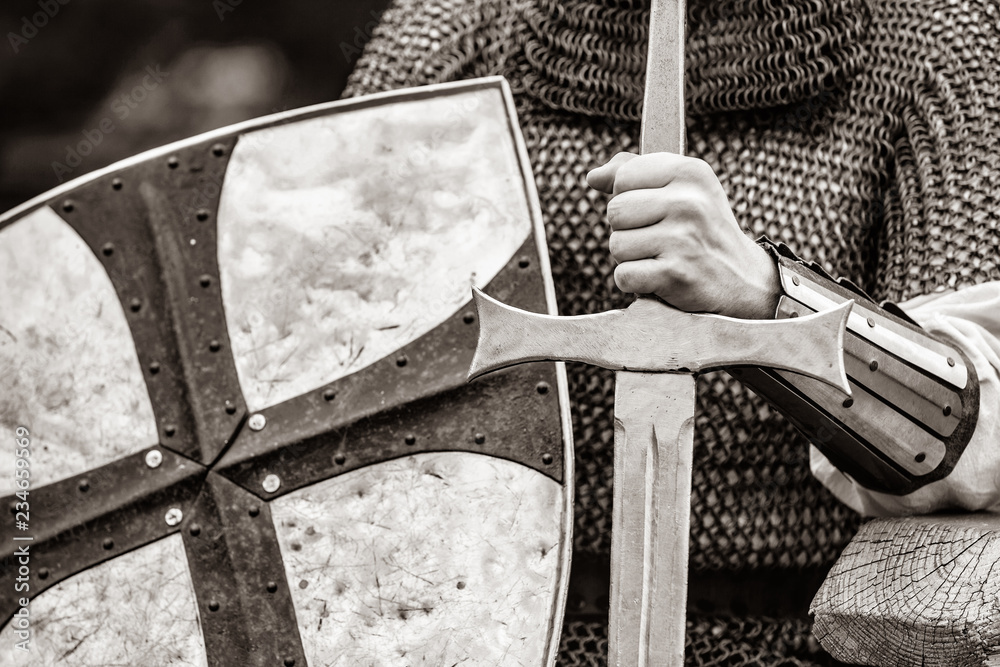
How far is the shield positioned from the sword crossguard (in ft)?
1.26

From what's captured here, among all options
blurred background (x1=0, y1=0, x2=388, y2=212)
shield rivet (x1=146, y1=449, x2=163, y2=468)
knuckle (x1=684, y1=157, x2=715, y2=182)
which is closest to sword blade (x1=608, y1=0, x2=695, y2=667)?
knuckle (x1=684, y1=157, x2=715, y2=182)

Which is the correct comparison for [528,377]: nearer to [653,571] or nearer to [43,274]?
[653,571]

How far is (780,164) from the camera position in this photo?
1.87 m

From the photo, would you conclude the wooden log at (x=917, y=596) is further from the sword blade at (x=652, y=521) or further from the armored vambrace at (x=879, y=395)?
the sword blade at (x=652, y=521)

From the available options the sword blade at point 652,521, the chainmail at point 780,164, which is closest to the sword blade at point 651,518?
the sword blade at point 652,521

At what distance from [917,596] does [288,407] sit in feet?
2.81

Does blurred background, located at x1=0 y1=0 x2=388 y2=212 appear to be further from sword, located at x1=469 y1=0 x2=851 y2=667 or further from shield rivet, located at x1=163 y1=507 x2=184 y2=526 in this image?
sword, located at x1=469 y1=0 x2=851 y2=667

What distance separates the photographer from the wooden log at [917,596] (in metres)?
1.36

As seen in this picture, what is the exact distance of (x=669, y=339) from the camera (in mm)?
1206

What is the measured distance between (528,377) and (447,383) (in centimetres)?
11

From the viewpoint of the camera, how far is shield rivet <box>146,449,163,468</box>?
65.4 inches

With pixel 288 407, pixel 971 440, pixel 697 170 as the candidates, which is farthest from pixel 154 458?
pixel 971 440

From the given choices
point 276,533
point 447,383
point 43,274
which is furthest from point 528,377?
point 43,274

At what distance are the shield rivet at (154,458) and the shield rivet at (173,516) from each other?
7 centimetres
